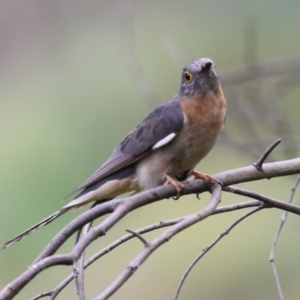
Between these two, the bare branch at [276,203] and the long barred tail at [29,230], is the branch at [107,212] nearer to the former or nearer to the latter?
the bare branch at [276,203]

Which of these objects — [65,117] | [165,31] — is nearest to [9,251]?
[65,117]

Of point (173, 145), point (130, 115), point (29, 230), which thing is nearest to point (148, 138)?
point (173, 145)

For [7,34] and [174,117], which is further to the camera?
[7,34]

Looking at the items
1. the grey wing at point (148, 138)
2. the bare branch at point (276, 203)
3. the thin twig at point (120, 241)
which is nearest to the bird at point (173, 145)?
the grey wing at point (148, 138)

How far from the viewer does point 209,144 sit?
10.2 feet

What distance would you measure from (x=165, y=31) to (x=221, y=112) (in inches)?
176

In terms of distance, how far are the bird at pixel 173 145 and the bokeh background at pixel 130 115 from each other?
456mm

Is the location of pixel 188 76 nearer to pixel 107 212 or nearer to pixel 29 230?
pixel 29 230

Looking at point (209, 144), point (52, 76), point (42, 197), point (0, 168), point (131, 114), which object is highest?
point (52, 76)

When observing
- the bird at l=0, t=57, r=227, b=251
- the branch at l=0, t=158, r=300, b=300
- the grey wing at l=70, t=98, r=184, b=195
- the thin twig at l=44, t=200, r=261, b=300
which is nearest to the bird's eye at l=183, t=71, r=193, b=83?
the bird at l=0, t=57, r=227, b=251

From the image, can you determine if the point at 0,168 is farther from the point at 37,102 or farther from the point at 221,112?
the point at 221,112

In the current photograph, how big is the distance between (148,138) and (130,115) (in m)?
3.67

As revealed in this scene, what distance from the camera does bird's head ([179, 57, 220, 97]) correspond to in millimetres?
3166

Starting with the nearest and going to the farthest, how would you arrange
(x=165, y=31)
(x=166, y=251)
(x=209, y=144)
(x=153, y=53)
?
1. (x=209, y=144)
2. (x=166, y=251)
3. (x=165, y=31)
4. (x=153, y=53)
